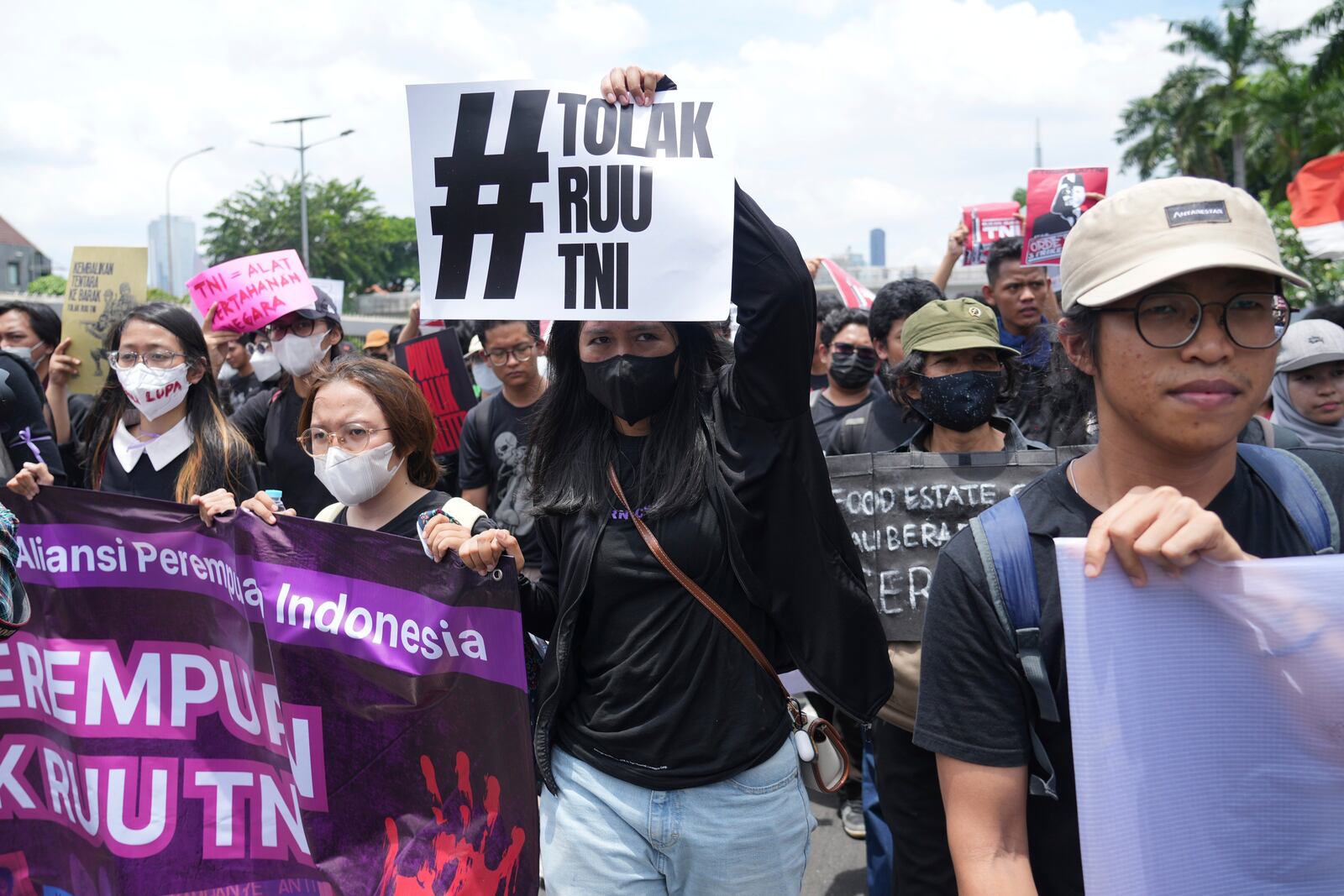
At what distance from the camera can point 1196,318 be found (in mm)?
1447

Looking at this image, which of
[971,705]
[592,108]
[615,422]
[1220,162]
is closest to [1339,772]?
[971,705]

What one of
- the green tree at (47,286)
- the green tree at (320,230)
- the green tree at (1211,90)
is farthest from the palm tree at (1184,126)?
the green tree at (47,286)

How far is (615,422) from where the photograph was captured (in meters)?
2.72

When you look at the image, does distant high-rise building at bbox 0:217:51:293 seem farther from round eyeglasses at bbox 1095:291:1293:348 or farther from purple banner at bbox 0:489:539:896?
round eyeglasses at bbox 1095:291:1293:348

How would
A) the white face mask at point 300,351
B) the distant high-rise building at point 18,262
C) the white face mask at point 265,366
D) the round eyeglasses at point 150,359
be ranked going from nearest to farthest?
the round eyeglasses at point 150,359 → the white face mask at point 300,351 → the white face mask at point 265,366 → the distant high-rise building at point 18,262

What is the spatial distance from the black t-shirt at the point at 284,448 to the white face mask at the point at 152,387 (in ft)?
1.43

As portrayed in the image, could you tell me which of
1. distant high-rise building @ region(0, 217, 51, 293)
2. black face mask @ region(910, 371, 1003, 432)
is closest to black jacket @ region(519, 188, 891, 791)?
black face mask @ region(910, 371, 1003, 432)

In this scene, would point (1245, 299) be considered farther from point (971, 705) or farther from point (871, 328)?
point (871, 328)

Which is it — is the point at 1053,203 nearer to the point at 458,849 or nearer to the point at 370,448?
the point at 370,448

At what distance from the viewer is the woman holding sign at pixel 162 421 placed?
12.8 feet

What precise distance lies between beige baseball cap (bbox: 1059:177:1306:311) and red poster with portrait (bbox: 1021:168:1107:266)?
4039 millimetres

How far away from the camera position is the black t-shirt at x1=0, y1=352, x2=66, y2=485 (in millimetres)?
4281

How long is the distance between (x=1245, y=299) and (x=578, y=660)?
5.21 ft

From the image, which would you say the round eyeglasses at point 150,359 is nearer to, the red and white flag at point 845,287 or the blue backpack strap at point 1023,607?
the blue backpack strap at point 1023,607
